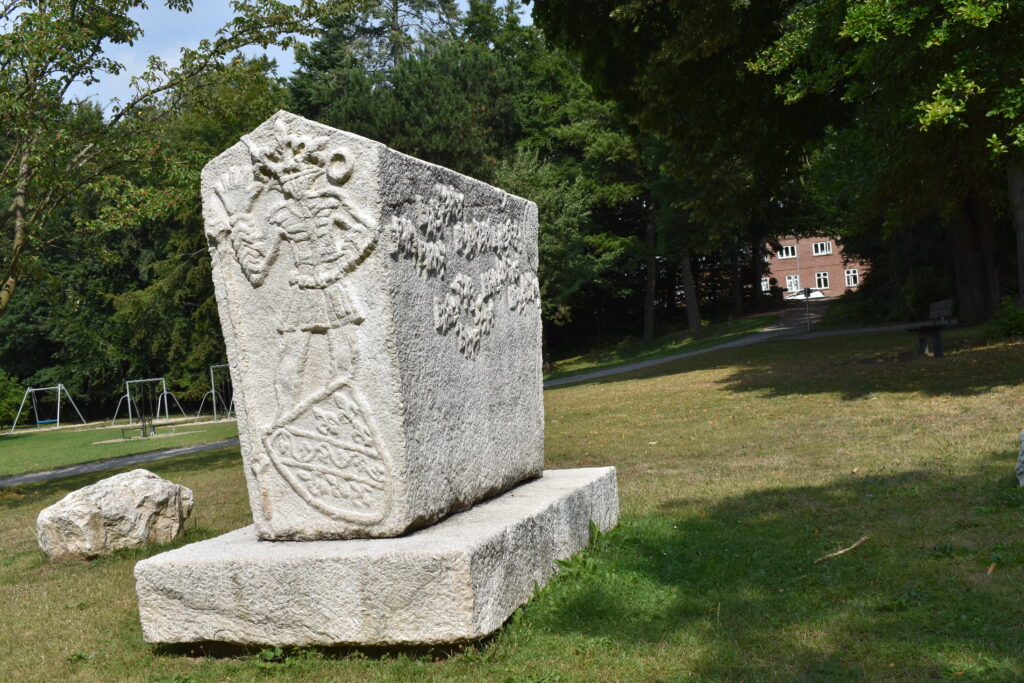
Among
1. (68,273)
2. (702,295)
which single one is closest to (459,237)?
(68,273)

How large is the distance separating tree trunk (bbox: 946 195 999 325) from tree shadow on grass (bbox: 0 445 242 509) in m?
16.9

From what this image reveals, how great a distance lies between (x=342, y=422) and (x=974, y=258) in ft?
68.6

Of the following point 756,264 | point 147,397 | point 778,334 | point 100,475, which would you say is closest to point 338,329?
point 100,475

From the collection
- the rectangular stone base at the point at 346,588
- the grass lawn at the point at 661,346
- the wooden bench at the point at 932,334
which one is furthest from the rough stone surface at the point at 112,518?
the grass lawn at the point at 661,346

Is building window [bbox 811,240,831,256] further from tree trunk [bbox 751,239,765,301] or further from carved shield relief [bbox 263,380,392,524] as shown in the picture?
carved shield relief [bbox 263,380,392,524]

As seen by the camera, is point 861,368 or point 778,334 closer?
point 861,368

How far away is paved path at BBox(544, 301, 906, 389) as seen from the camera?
2945 centimetres

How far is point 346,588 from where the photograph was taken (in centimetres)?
449

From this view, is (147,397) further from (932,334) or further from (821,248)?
(821,248)

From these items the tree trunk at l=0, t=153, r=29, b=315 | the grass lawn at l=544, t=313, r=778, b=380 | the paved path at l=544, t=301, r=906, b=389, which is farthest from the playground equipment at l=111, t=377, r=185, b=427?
the grass lawn at l=544, t=313, r=778, b=380

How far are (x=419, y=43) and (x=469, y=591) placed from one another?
122 ft

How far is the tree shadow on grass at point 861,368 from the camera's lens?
14.1 m

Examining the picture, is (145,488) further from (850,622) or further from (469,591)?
(850,622)

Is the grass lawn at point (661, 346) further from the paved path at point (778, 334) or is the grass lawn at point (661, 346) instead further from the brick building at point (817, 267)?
the brick building at point (817, 267)
